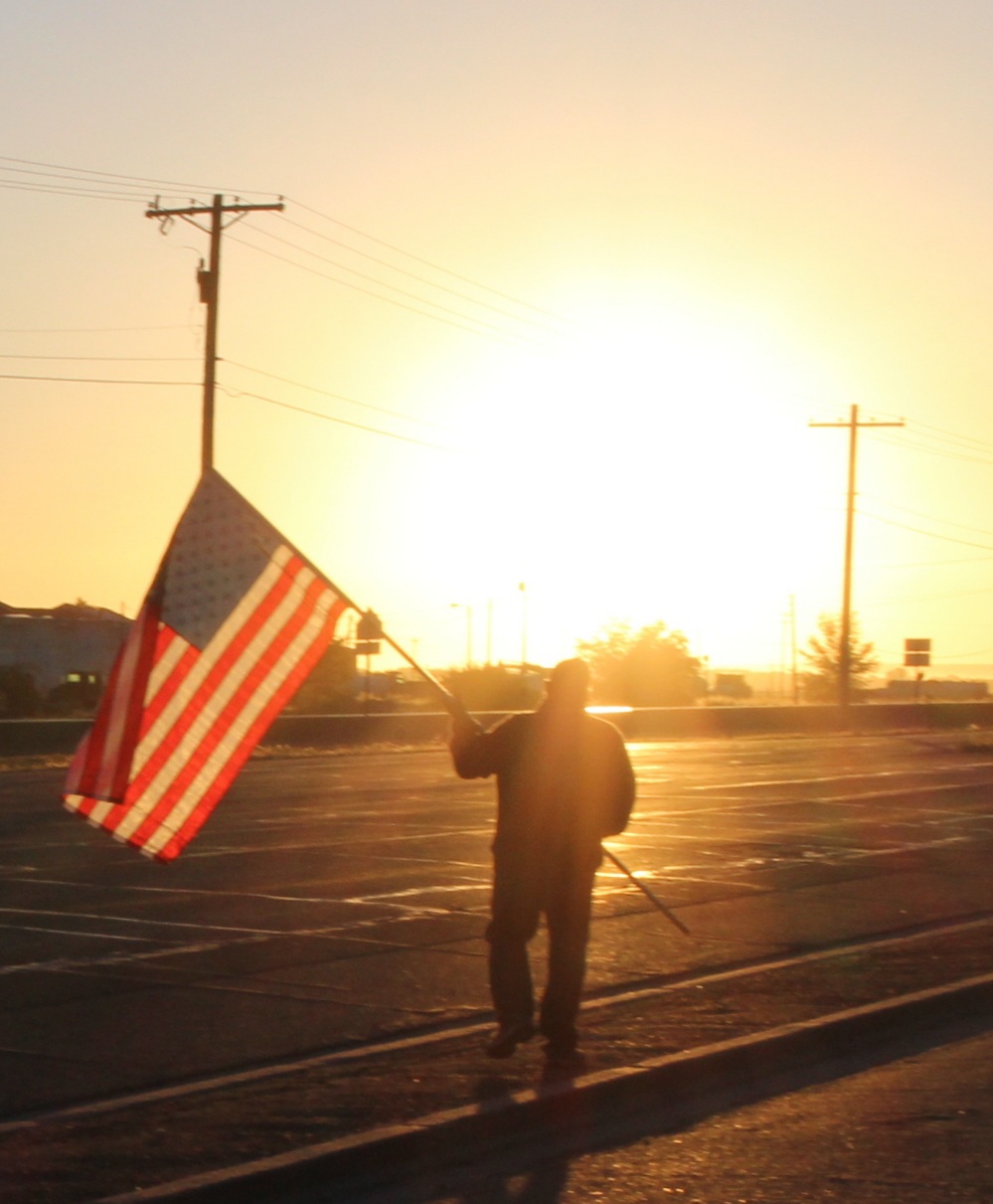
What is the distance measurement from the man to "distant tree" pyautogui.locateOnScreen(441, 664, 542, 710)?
5519 centimetres

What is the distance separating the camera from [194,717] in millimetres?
8297

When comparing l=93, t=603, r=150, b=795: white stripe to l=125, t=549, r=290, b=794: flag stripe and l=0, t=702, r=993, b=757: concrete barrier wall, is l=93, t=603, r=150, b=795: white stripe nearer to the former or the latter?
l=125, t=549, r=290, b=794: flag stripe

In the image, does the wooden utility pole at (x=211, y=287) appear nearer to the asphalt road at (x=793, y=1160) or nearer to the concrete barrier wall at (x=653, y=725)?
the concrete barrier wall at (x=653, y=725)

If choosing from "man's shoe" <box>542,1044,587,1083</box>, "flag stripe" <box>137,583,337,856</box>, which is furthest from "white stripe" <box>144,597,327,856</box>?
"man's shoe" <box>542,1044,587,1083</box>

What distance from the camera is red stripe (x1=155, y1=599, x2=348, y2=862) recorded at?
27.1ft

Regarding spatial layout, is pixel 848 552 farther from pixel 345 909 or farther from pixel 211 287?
pixel 345 909

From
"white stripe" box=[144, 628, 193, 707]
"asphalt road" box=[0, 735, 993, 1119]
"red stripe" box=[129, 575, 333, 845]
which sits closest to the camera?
"white stripe" box=[144, 628, 193, 707]

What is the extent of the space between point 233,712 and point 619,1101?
2695 mm

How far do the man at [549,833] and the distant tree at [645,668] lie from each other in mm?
84621

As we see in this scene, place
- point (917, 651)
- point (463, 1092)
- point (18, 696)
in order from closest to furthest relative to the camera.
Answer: point (463, 1092) → point (917, 651) → point (18, 696)

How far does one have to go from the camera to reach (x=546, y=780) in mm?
7781

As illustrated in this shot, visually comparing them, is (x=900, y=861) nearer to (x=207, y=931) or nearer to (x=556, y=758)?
(x=207, y=931)

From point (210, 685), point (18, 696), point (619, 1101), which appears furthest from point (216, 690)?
point (18, 696)

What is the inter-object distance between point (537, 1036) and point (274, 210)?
29.8m
